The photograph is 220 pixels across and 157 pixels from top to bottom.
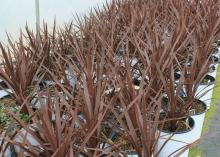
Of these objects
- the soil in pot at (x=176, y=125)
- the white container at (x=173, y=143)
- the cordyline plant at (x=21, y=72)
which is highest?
the cordyline plant at (x=21, y=72)

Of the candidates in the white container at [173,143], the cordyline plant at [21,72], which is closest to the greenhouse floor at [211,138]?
the white container at [173,143]

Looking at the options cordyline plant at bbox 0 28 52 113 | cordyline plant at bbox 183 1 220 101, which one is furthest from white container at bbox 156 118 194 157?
cordyline plant at bbox 0 28 52 113

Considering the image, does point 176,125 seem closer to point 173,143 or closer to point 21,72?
point 173,143

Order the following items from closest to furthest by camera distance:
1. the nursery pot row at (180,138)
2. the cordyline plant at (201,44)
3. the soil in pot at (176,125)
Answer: the nursery pot row at (180,138) → the soil in pot at (176,125) → the cordyline plant at (201,44)

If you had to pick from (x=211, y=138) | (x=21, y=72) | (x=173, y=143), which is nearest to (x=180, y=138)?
(x=173, y=143)

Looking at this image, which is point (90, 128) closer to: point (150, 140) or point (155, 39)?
point (150, 140)

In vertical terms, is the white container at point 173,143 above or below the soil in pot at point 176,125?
below

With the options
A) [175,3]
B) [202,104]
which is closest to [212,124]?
[202,104]

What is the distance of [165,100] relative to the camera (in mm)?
1976

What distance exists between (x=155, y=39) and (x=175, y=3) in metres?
1.23

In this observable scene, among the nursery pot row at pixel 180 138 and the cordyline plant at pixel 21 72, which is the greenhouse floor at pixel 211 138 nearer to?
the nursery pot row at pixel 180 138

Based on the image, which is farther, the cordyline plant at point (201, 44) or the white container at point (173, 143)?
the cordyline plant at point (201, 44)

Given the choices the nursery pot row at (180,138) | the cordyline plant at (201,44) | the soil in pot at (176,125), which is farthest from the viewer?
the cordyline plant at (201,44)

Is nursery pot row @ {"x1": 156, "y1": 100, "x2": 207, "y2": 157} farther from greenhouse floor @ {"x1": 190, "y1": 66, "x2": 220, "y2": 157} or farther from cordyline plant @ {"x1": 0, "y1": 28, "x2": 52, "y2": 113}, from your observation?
cordyline plant @ {"x1": 0, "y1": 28, "x2": 52, "y2": 113}
